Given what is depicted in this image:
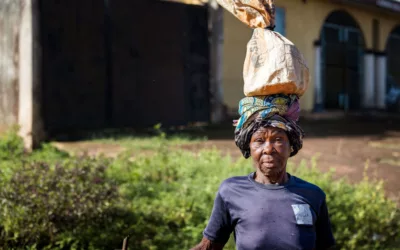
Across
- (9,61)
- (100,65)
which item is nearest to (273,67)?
(9,61)

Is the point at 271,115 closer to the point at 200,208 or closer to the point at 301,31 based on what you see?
the point at 200,208

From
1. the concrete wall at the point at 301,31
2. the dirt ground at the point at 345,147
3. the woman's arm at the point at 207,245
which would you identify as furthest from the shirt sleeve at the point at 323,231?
the concrete wall at the point at 301,31

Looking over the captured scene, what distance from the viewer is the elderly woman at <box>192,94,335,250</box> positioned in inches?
74.8

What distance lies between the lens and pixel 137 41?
29.2 ft

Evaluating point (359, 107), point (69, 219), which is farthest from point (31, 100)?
point (359, 107)

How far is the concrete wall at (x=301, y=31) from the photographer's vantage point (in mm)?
11500

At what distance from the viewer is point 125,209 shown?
12.2 ft

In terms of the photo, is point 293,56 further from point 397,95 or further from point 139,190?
point 397,95

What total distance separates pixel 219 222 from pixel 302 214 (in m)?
0.31

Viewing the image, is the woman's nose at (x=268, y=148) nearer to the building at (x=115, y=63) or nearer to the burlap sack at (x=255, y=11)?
the burlap sack at (x=255, y=11)

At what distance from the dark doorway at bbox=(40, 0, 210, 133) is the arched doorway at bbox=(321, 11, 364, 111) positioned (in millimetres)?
6228

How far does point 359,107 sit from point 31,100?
37.8ft

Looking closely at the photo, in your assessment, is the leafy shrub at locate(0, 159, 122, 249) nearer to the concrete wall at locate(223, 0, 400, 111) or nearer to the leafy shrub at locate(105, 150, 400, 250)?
the leafy shrub at locate(105, 150, 400, 250)

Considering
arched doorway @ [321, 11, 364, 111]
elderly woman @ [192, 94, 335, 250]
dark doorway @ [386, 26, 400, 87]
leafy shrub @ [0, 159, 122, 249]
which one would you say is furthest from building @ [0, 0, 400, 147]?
dark doorway @ [386, 26, 400, 87]
